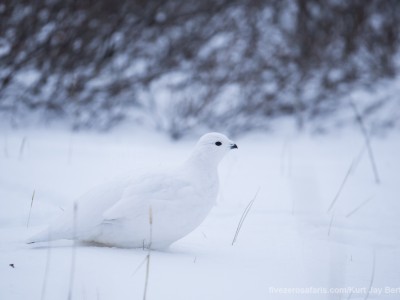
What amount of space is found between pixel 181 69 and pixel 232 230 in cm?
424

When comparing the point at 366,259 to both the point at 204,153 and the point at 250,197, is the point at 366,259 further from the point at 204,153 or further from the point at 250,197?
the point at 250,197

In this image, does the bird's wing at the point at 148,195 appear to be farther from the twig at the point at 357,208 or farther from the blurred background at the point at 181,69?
the blurred background at the point at 181,69

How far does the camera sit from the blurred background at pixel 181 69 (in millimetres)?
5707

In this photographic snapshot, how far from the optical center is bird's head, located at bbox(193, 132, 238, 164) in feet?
7.91

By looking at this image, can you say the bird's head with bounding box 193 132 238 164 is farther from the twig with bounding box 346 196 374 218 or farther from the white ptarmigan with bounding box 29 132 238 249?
the twig with bounding box 346 196 374 218

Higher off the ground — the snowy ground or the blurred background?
the blurred background

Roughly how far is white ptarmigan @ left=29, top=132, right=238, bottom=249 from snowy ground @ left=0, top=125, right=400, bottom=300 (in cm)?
8

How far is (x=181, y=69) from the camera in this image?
6.66 m

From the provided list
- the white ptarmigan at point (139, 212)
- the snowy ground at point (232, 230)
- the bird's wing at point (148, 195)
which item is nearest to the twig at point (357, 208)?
the snowy ground at point (232, 230)

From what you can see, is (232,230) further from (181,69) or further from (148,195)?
(181,69)

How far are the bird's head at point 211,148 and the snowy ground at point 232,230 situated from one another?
1.56 feet

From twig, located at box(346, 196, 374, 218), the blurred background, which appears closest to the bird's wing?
twig, located at box(346, 196, 374, 218)

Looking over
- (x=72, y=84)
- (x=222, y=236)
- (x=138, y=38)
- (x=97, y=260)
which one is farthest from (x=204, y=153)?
(x=138, y=38)

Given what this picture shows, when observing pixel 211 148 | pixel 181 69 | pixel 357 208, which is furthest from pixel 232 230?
pixel 181 69
